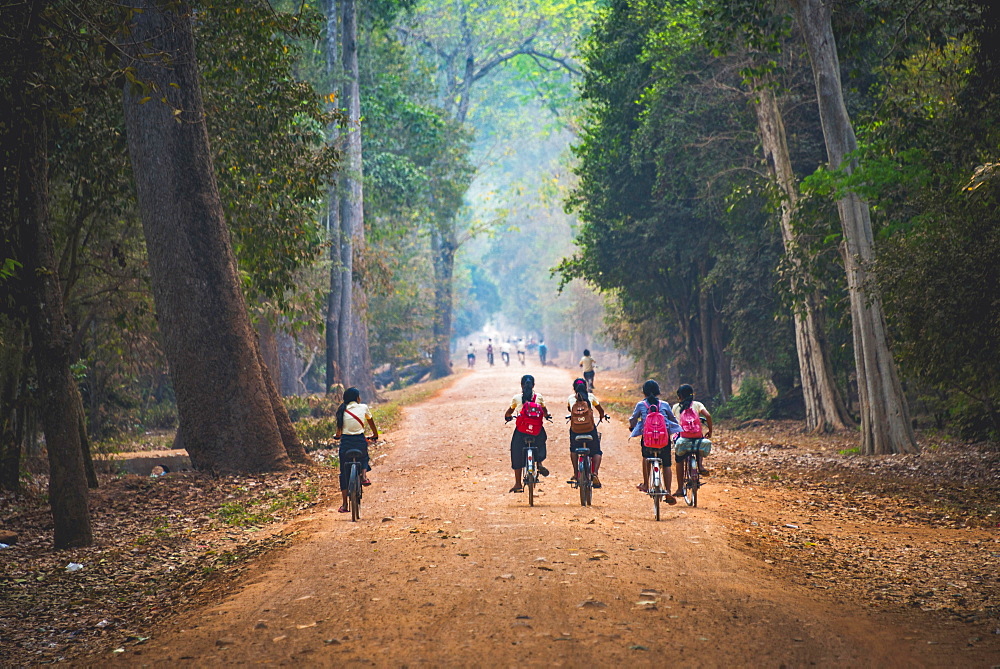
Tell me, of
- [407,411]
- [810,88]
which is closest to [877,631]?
[810,88]

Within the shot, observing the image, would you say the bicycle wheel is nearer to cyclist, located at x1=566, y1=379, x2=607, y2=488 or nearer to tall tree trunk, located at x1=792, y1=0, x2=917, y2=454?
cyclist, located at x1=566, y1=379, x2=607, y2=488

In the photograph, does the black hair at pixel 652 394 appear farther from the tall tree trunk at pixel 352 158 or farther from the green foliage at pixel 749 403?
the tall tree trunk at pixel 352 158

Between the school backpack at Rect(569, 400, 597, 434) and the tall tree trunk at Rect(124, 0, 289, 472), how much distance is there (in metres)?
6.05

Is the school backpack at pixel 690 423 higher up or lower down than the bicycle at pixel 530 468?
higher up

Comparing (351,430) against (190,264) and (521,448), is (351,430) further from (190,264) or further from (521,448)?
(190,264)

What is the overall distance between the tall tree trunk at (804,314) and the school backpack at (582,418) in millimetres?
10746

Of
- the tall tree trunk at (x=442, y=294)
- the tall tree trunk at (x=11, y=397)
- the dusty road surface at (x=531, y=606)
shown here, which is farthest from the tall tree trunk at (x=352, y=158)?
the dusty road surface at (x=531, y=606)

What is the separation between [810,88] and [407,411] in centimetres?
1601

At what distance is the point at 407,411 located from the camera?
97.5ft

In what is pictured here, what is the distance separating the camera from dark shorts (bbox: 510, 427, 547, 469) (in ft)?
38.5

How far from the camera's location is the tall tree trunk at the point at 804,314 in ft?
68.4

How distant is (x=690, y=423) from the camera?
11.4 metres

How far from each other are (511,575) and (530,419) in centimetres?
428

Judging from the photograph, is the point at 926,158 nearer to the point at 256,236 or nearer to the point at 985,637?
the point at 985,637
